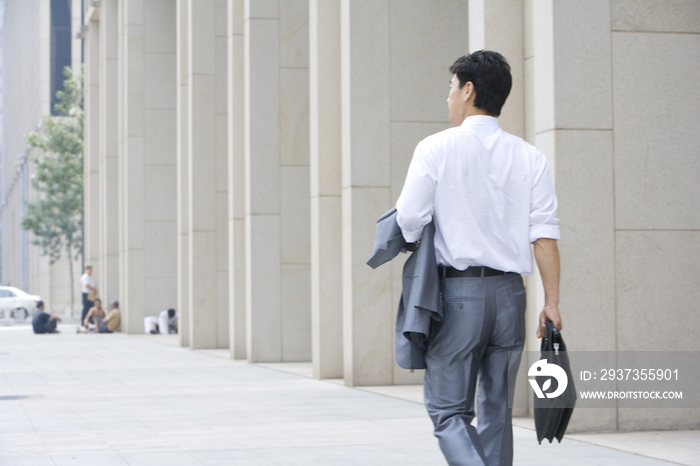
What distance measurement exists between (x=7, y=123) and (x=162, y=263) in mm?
89094

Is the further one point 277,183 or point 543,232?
point 277,183

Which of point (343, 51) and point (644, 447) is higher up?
point (343, 51)

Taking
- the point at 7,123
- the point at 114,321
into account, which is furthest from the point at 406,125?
the point at 7,123

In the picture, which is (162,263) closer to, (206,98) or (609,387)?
(206,98)

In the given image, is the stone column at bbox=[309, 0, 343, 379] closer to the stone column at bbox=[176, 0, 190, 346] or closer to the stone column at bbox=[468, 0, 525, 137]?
the stone column at bbox=[468, 0, 525, 137]

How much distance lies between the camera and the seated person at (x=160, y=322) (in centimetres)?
2631

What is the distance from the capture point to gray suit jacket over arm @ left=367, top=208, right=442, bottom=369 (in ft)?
13.4

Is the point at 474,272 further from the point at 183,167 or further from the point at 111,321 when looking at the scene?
the point at 111,321

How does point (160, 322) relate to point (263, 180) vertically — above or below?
below

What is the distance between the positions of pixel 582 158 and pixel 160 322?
64.3ft

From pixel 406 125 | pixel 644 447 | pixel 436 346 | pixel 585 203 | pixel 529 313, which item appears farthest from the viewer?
pixel 406 125

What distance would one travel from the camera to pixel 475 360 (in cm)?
422

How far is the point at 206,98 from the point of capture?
19672mm

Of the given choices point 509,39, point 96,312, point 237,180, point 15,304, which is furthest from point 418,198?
point 15,304
